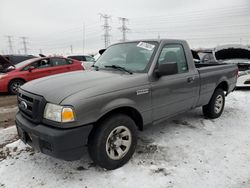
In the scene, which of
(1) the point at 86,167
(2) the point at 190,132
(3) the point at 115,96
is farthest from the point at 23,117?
(2) the point at 190,132

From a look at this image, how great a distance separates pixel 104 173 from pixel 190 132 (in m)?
2.17

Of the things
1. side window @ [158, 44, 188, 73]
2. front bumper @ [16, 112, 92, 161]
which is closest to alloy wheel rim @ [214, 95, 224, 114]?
side window @ [158, 44, 188, 73]

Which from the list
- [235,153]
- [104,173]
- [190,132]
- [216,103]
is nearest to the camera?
[104,173]

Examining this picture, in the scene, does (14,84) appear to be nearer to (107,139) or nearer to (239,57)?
(107,139)

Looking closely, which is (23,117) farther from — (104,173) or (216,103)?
(216,103)

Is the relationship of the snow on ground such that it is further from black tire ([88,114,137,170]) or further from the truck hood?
the truck hood

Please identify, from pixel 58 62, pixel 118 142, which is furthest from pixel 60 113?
pixel 58 62

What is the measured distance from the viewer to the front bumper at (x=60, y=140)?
2.58m

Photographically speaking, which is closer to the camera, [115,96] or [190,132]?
[115,96]

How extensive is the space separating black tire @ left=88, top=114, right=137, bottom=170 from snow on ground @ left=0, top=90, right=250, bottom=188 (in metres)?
0.14

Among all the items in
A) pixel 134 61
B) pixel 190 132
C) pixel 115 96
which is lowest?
pixel 190 132

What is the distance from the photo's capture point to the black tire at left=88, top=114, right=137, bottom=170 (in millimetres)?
2889

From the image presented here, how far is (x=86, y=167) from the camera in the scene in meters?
3.26

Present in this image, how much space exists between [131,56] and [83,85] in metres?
1.28
